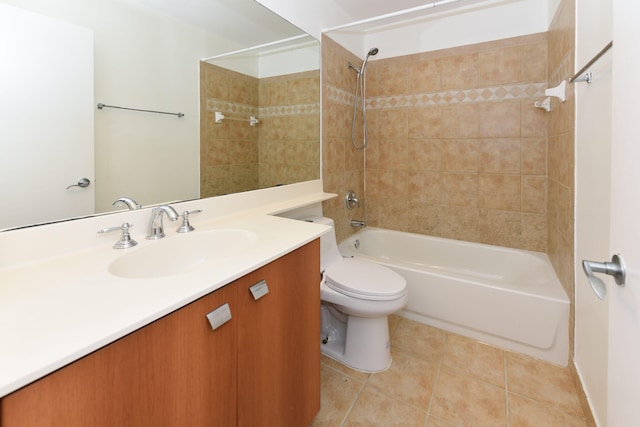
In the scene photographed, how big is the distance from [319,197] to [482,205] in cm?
136

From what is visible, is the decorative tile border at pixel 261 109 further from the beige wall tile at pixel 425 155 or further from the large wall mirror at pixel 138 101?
the beige wall tile at pixel 425 155

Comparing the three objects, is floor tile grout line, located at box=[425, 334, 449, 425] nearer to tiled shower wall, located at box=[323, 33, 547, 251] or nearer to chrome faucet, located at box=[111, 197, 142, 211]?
tiled shower wall, located at box=[323, 33, 547, 251]

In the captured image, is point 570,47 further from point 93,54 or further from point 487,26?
point 93,54

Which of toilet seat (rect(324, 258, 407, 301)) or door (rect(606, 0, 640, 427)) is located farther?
toilet seat (rect(324, 258, 407, 301))

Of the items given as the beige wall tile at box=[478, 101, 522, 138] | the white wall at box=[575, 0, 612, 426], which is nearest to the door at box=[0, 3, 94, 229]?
the white wall at box=[575, 0, 612, 426]

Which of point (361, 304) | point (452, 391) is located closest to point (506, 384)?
point (452, 391)

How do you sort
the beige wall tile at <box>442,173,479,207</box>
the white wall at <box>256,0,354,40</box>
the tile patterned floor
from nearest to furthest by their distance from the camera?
the tile patterned floor → the white wall at <box>256,0,354,40</box> → the beige wall tile at <box>442,173,479,207</box>

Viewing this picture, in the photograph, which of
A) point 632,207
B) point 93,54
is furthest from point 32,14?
point 632,207

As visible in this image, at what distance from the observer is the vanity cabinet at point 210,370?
1.65ft

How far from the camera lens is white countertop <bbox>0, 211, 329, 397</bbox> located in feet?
1.57

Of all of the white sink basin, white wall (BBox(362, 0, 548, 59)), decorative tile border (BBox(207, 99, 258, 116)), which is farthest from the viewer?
white wall (BBox(362, 0, 548, 59))

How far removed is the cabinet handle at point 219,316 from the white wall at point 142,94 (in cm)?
67

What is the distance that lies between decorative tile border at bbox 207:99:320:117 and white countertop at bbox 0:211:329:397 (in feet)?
2.62

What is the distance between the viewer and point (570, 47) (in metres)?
1.52
